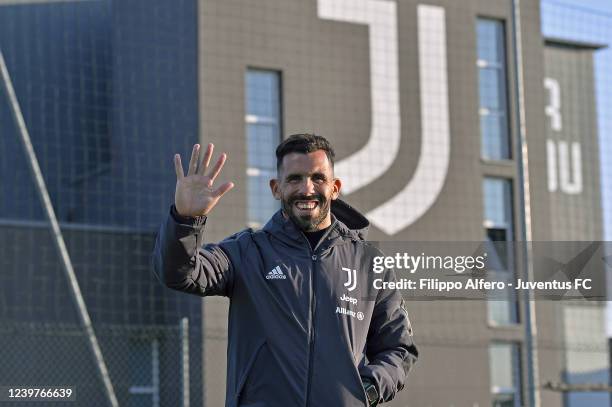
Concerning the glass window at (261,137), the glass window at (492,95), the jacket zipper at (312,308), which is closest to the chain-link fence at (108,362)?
the glass window at (261,137)

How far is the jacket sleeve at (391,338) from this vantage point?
3.86m

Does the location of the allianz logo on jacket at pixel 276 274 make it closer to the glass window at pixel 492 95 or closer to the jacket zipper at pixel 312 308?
the jacket zipper at pixel 312 308

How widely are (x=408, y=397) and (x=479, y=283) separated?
10102 mm

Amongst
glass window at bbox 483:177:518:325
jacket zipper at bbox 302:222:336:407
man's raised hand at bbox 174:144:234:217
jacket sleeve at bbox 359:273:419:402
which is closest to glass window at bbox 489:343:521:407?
glass window at bbox 483:177:518:325

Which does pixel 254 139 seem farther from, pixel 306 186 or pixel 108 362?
pixel 306 186

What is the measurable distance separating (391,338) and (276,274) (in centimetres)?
45

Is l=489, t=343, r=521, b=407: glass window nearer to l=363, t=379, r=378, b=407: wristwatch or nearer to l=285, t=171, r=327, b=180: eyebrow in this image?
l=363, t=379, r=378, b=407: wristwatch

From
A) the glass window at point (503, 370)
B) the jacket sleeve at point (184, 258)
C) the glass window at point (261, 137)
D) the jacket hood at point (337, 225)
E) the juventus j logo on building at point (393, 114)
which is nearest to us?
the jacket sleeve at point (184, 258)

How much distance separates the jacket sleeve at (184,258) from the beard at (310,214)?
11.1 inches

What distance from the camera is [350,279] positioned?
12.6 feet

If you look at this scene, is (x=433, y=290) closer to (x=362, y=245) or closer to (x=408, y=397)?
(x=362, y=245)

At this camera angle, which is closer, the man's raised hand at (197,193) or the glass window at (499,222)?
the man's raised hand at (197,193)

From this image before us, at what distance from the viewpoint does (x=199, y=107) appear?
15.7m

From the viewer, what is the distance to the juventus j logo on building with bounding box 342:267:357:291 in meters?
3.80
